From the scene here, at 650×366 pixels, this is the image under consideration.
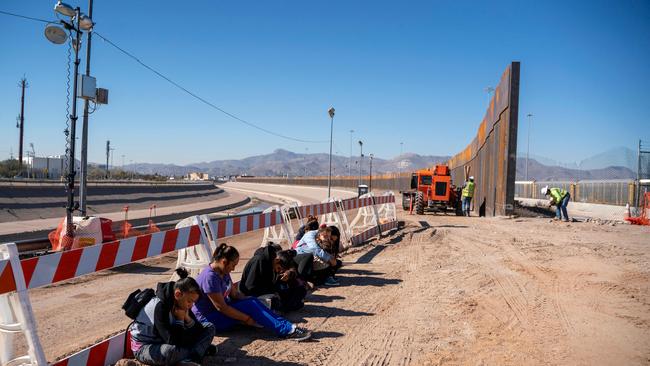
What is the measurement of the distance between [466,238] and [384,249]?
10.7 feet

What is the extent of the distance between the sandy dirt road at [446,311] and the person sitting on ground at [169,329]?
45 centimetres

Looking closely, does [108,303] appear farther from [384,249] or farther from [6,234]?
[6,234]

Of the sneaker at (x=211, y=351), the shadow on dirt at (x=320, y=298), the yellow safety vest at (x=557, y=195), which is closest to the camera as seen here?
the sneaker at (x=211, y=351)

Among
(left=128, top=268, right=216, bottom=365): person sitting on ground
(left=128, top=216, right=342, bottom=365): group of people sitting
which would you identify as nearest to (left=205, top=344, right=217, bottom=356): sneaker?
(left=128, top=216, right=342, bottom=365): group of people sitting

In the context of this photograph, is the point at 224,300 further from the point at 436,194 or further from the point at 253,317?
the point at 436,194

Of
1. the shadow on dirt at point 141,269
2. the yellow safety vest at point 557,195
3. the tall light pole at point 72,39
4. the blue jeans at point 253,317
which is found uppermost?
the tall light pole at point 72,39

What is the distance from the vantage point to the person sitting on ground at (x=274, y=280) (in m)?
6.56

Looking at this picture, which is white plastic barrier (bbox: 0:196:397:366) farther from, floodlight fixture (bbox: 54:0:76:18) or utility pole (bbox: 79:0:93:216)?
floodlight fixture (bbox: 54:0:76:18)

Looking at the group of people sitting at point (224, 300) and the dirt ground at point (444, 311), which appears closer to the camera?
the group of people sitting at point (224, 300)

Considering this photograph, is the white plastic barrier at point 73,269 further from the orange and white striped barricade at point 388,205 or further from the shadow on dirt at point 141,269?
the orange and white striped barricade at point 388,205

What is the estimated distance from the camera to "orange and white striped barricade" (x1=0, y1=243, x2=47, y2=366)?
3.67m

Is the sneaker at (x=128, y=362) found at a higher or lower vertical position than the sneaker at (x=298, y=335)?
higher

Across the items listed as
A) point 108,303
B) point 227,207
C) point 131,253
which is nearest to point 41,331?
point 108,303

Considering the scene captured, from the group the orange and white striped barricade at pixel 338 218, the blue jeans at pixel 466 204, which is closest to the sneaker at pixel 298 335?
the orange and white striped barricade at pixel 338 218
